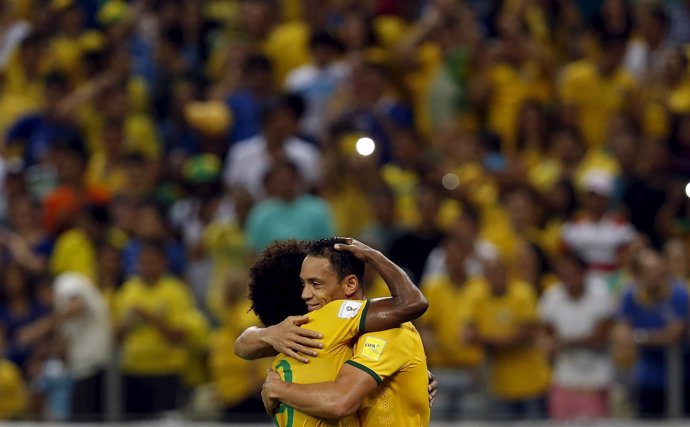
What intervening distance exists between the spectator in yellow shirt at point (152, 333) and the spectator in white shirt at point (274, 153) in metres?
1.23

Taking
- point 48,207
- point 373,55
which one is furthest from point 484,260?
point 48,207

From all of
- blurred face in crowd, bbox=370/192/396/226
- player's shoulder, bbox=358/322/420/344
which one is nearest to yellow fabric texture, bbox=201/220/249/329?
blurred face in crowd, bbox=370/192/396/226

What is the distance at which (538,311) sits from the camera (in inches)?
424

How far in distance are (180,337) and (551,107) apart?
13.1ft

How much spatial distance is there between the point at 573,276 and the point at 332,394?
548 centimetres

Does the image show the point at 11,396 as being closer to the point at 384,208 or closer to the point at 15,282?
the point at 15,282

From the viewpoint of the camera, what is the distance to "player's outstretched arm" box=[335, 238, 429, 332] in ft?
18.6

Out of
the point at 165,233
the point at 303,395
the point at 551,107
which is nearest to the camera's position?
the point at 303,395

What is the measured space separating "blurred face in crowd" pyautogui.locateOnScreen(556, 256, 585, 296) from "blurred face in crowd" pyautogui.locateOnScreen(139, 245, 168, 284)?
2.99m

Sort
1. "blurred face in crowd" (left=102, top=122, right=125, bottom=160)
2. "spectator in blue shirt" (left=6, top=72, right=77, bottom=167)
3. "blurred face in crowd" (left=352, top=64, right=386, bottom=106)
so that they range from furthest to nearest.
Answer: "spectator in blue shirt" (left=6, top=72, right=77, bottom=167) → "blurred face in crowd" (left=102, top=122, right=125, bottom=160) → "blurred face in crowd" (left=352, top=64, right=386, bottom=106)

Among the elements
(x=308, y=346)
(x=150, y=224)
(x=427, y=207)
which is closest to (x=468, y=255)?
(x=427, y=207)

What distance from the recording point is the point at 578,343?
34.4ft

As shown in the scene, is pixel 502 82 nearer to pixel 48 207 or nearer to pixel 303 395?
pixel 48 207

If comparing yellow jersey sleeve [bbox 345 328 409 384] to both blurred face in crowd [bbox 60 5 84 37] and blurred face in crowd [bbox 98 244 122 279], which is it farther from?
blurred face in crowd [bbox 60 5 84 37]
